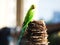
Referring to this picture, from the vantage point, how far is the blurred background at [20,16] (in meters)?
1.51

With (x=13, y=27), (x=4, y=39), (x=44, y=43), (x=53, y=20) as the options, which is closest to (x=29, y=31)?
(x=44, y=43)

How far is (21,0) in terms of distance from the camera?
68.6 inches

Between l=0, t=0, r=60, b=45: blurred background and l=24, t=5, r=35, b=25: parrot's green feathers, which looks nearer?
l=24, t=5, r=35, b=25: parrot's green feathers

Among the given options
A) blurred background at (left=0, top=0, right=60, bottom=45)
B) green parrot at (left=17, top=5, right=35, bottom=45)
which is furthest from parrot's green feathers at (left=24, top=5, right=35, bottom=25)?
blurred background at (left=0, top=0, right=60, bottom=45)

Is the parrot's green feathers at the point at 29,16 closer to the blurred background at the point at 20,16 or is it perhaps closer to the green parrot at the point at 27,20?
the green parrot at the point at 27,20

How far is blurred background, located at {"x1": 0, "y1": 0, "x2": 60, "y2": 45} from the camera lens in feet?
4.97

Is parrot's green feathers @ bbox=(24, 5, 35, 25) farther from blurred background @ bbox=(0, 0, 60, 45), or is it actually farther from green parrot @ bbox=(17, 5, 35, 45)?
blurred background @ bbox=(0, 0, 60, 45)

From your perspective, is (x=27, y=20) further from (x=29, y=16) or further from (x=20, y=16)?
(x=20, y=16)

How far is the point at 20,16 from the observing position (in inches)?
69.2

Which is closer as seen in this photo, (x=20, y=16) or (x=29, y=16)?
(x=29, y=16)

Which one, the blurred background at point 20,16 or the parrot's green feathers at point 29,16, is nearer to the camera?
the parrot's green feathers at point 29,16

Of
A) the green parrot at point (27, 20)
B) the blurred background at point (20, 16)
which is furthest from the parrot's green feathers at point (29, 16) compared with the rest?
the blurred background at point (20, 16)

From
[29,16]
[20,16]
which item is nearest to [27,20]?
[29,16]

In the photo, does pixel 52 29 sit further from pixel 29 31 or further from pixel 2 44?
pixel 29 31
